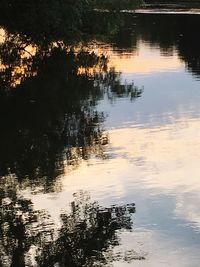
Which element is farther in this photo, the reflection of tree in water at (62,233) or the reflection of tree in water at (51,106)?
the reflection of tree in water at (51,106)

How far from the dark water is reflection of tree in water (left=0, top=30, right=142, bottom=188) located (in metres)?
0.04

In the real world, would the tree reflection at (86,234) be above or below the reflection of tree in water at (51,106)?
below

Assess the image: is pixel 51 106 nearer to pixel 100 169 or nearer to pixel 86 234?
pixel 100 169

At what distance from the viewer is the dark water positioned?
9516 millimetres

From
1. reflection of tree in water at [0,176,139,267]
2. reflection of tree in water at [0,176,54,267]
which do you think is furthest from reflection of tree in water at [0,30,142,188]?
reflection of tree in water at [0,176,139,267]

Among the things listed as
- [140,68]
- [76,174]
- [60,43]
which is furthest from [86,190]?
[60,43]

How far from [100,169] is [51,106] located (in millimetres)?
7865

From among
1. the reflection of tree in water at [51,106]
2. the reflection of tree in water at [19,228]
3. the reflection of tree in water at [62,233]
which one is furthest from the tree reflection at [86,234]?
the reflection of tree in water at [51,106]

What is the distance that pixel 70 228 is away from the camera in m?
10.2

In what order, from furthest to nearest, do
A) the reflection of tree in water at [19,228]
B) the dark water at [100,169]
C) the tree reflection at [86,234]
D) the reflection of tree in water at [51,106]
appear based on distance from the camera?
1. the reflection of tree in water at [51,106]
2. the dark water at [100,169]
3. the reflection of tree in water at [19,228]
4. the tree reflection at [86,234]

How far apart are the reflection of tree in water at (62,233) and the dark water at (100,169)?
17 millimetres

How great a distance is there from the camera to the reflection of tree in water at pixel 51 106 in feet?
46.8

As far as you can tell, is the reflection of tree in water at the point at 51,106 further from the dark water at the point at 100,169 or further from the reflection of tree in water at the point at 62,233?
the reflection of tree in water at the point at 62,233

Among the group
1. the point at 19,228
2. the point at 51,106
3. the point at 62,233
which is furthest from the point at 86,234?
the point at 51,106
